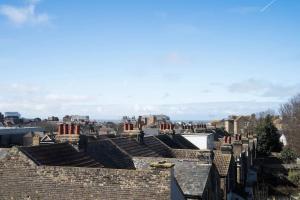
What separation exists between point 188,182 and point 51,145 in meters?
7.42

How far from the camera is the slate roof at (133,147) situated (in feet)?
101

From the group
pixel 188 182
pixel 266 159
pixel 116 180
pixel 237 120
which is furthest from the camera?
pixel 237 120

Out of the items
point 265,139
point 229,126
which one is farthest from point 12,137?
point 229,126

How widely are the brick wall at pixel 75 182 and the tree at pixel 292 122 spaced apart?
60893 millimetres

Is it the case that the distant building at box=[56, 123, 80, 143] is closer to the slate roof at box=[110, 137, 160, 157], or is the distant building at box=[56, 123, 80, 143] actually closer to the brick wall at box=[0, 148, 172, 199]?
the brick wall at box=[0, 148, 172, 199]

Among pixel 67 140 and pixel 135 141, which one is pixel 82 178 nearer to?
pixel 67 140

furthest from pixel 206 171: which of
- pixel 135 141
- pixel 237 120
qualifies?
pixel 237 120

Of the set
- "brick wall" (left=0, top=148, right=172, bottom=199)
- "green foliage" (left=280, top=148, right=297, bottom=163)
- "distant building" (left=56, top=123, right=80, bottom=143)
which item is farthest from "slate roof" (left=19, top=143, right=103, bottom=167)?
"green foliage" (left=280, top=148, right=297, bottom=163)

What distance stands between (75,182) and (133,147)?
1468cm

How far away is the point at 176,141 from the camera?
4575 centimetres

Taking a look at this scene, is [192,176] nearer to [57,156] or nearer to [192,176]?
[192,176]

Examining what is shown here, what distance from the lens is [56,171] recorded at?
18.1 meters

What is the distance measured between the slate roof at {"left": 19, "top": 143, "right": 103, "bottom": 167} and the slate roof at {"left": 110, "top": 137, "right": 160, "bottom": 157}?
7.08 m

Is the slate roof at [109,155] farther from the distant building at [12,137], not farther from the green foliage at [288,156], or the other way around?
the green foliage at [288,156]
